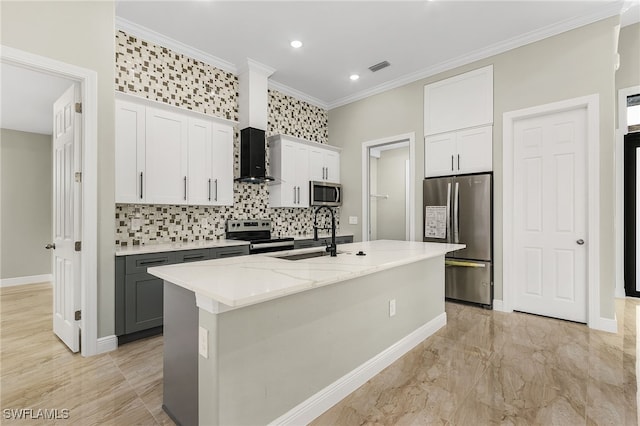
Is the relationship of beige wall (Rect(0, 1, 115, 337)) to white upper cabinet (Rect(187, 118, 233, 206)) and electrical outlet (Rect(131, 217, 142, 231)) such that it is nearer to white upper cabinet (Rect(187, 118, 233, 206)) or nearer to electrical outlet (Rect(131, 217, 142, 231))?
electrical outlet (Rect(131, 217, 142, 231))

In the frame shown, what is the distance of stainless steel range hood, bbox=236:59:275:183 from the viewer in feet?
13.6

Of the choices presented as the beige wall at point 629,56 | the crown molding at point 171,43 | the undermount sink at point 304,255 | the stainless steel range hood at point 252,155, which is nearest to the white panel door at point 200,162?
the stainless steel range hood at point 252,155

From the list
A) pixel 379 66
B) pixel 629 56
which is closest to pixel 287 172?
pixel 379 66

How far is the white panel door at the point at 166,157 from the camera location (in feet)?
10.7

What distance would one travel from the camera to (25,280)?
5609 mm

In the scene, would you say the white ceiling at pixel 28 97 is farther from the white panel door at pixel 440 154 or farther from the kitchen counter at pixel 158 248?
the white panel door at pixel 440 154

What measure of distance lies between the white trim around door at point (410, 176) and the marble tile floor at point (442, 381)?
1.77m

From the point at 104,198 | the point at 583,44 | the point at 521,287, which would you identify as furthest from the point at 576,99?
the point at 104,198

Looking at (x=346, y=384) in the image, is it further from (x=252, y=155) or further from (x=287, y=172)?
(x=287, y=172)

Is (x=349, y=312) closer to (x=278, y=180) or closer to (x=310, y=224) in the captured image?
(x=278, y=180)

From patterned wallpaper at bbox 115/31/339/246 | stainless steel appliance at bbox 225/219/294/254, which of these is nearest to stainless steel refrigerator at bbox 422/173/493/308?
stainless steel appliance at bbox 225/219/294/254

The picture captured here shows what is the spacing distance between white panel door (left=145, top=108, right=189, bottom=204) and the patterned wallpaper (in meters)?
0.30

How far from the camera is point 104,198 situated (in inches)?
106

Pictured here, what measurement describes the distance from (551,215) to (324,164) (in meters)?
3.26
